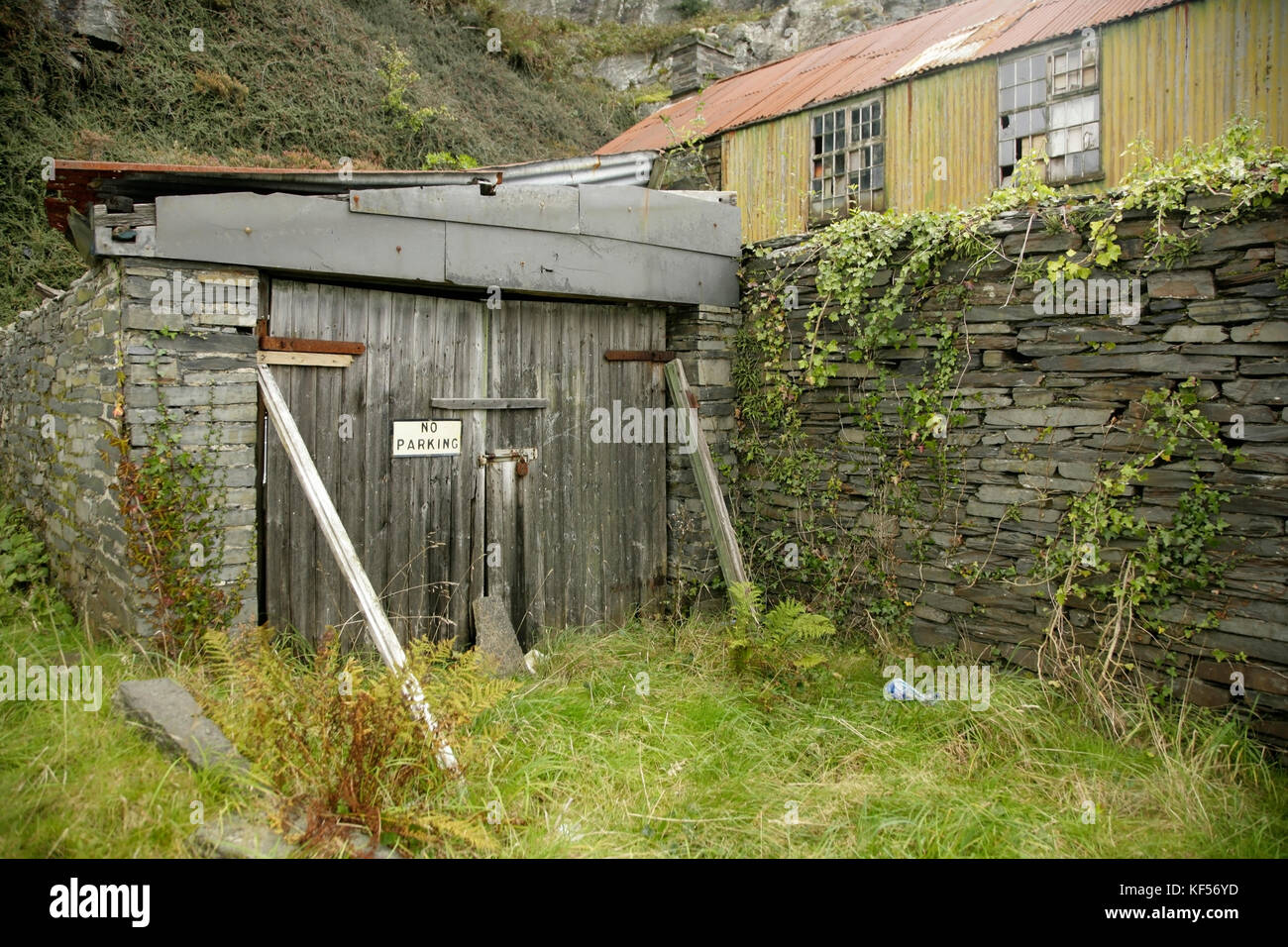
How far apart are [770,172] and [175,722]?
36.0ft

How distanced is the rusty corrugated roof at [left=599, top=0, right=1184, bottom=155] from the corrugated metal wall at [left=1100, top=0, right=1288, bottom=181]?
0.31m

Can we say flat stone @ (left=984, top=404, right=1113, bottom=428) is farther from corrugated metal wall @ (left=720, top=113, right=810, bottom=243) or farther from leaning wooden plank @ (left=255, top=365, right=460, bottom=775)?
corrugated metal wall @ (left=720, top=113, right=810, bottom=243)

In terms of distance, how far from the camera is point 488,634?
5.25 metres

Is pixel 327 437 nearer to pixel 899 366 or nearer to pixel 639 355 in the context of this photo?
pixel 639 355

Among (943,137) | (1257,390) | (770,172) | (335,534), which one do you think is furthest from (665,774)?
(770,172)

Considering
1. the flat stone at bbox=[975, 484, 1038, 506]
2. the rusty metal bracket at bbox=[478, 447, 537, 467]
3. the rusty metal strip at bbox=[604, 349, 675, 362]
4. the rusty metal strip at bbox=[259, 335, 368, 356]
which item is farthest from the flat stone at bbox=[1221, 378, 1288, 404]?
the rusty metal strip at bbox=[259, 335, 368, 356]

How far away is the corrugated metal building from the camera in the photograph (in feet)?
26.8

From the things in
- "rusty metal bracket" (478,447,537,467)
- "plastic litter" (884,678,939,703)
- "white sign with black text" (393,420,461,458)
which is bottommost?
"plastic litter" (884,678,939,703)

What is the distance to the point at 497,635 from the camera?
5273mm

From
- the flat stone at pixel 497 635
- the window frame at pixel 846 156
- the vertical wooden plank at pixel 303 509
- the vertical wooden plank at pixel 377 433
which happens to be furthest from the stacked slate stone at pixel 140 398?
the window frame at pixel 846 156

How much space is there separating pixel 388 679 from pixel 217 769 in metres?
0.72

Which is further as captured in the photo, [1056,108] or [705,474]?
[1056,108]

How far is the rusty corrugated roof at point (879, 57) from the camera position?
941 centimetres
